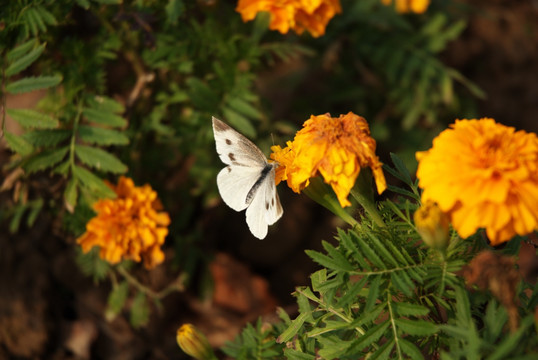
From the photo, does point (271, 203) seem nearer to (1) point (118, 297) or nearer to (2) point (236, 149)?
(2) point (236, 149)

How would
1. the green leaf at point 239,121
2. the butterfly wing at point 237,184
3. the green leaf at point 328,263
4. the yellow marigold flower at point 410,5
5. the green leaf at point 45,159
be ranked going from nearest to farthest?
1. the green leaf at point 328,263
2. the butterfly wing at point 237,184
3. the green leaf at point 45,159
4. the green leaf at point 239,121
5. the yellow marigold flower at point 410,5

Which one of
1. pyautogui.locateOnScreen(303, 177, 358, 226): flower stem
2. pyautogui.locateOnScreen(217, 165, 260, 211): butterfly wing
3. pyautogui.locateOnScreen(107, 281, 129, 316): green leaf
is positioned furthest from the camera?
pyautogui.locateOnScreen(107, 281, 129, 316): green leaf

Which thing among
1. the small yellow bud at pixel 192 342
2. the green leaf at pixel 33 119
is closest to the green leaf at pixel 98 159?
the green leaf at pixel 33 119

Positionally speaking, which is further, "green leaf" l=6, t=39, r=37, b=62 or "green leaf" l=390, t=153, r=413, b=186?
"green leaf" l=6, t=39, r=37, b=62

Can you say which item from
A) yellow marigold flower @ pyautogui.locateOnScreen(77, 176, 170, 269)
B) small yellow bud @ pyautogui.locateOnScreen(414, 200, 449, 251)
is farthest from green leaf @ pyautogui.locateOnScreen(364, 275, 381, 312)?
yellow marigold flower @ pyautogui.locateOnScreen(77, 176, 170, 269)

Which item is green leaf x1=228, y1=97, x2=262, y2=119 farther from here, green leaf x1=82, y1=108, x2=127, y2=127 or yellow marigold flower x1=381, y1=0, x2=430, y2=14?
yellow marigold flower x1=381, y1=0, x2=430, y2=14

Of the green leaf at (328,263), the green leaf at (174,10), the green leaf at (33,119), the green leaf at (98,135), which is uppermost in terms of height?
the green leaf at (174,10)

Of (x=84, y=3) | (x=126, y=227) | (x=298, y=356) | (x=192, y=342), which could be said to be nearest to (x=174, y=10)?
(x=84, y=3)

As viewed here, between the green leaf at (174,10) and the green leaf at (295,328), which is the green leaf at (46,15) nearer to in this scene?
the green leaf at (174,10)
